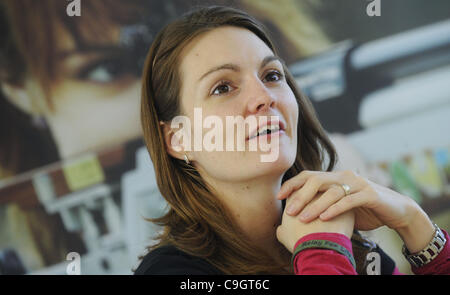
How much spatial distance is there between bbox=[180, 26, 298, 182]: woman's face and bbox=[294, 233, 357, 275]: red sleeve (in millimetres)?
175

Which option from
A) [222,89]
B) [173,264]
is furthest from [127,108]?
[173,264]

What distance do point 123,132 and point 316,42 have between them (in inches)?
28.9

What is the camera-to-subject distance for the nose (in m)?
0.85

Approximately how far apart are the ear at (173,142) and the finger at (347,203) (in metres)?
0.36

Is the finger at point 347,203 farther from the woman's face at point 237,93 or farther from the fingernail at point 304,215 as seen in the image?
the woman's face at point 237,93

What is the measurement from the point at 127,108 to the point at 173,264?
30.9 inches

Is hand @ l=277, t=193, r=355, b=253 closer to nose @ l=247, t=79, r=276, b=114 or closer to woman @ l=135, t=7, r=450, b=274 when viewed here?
woman @ l=135, t=7, r=450, b=274

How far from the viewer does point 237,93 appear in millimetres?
873

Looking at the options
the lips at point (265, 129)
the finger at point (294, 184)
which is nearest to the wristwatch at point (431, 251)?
the finger at point (294, 184)

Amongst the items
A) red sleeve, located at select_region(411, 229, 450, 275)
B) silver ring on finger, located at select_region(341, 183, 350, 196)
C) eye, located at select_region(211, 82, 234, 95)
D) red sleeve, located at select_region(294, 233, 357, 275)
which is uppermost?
eye, located at select_region(211, 82, 234, 95)

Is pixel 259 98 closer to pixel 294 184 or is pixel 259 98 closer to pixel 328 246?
pixel 294 184

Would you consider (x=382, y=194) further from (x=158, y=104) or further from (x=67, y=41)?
(x=67, y=41)

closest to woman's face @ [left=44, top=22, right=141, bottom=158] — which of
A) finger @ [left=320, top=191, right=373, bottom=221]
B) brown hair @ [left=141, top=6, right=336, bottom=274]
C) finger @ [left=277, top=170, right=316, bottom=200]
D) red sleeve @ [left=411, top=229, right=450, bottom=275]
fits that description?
brown hair @ [left=141, top=6, right=336, bottom=274]

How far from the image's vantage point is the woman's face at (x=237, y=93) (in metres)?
0.85
